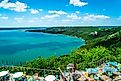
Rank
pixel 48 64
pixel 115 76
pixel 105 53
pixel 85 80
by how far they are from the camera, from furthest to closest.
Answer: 1. pixel 105 53
2. pixel 48 64
3. pixel 115 76
4. pixel 85 80

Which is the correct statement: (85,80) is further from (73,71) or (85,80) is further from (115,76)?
(115,76)

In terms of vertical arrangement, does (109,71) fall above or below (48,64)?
above

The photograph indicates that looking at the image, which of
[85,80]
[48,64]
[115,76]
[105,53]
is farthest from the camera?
[105,53]

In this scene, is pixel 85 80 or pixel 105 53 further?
pixel 105 53

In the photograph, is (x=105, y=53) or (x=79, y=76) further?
(x=105, y=53)

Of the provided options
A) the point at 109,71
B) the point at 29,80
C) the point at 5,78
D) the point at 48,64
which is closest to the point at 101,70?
the point at 109,71

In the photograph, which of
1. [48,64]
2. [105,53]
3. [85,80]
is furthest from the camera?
[105,53]

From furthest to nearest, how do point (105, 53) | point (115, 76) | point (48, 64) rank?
1. point (105, 53)
2. point (48, 64)
3. point (115, 76)

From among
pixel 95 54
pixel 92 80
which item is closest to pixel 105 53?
pixel 95 54

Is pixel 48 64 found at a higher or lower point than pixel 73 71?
lower
